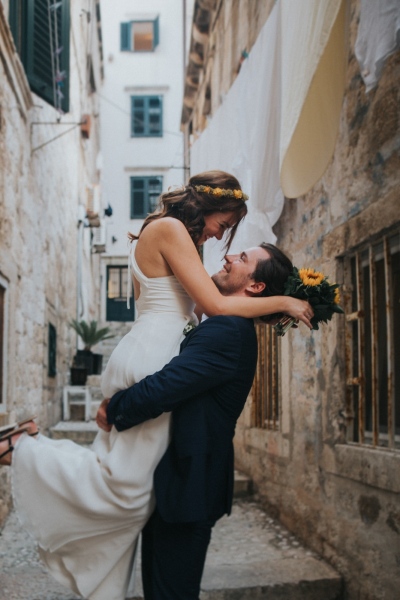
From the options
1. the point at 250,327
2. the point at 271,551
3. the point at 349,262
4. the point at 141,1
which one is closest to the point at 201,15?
the point at 349,262

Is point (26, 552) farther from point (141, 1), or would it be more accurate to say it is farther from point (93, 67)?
point (141, 1)

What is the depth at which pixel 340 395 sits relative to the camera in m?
3.96

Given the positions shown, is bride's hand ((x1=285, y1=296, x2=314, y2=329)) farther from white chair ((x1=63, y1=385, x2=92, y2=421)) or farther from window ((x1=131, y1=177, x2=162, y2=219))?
window ((x1=131, y1=177, x2=162, y2=219))

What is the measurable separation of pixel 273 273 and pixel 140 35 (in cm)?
2158

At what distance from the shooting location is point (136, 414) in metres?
2.21

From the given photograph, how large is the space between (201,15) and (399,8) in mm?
7541

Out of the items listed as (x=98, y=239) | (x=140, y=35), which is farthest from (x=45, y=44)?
(x=140, y=35)

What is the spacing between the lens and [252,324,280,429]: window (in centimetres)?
568

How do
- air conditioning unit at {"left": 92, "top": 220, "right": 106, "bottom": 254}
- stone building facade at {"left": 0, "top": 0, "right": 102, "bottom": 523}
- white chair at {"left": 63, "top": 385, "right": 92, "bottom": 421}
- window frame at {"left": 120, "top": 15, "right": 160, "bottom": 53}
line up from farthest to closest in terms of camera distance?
1. window frame at {"left": 120, "top": 15, "right": 160, "bottom": 53}
2. air conditioning unit at {"left": 92, "top": 220, "right": 106, "bottom": 254}
3. white chair at {"left": 63, "top": 385, "right": 92, "bottom": 421}
4. stone building facade at {"left": 0, "top": 0, "right": 102, "bottom": 523}

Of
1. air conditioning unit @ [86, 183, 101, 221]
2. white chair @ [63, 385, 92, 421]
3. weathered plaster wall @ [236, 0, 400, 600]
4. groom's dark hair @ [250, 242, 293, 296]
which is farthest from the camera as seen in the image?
air conditioning unit @ [86, 183, 101, 221]

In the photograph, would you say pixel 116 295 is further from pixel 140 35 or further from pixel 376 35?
pixel 376 35

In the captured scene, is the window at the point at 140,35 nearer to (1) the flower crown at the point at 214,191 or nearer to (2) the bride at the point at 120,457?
(1) the flower crown at the point at 214,191

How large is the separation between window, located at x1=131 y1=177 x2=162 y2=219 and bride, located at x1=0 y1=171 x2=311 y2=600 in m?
18.5

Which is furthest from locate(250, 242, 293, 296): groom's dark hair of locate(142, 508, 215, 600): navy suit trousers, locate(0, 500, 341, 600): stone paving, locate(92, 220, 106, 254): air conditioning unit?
locate(92, 220, 106, 254): air conditioning unit
